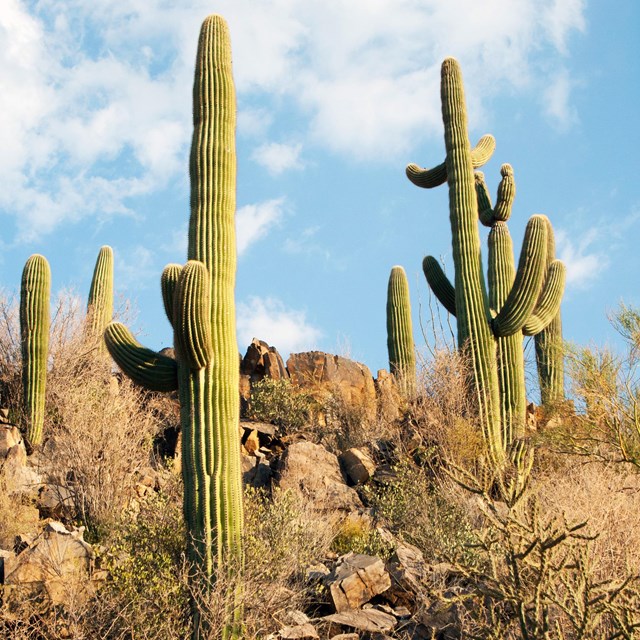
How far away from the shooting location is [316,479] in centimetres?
1252

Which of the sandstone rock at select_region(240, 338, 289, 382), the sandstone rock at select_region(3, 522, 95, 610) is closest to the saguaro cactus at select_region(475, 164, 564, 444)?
the sandstone rock at select_region(240, 338, 289, 382)

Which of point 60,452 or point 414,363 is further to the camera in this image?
point 414,363

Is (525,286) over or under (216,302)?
over

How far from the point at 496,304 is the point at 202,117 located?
6.55 m

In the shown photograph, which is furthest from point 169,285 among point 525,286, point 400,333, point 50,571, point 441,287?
point 400,333

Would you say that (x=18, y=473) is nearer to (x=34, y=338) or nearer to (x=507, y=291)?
(x=34, y=338)

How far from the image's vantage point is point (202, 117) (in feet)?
33.4

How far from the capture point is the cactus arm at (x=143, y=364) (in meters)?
9.17

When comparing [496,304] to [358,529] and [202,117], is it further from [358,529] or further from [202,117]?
[202,117]

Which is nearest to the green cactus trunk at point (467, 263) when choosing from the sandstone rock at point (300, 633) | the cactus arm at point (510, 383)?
the cactus arm at point (510, 383)

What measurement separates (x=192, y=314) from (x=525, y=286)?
689 cm

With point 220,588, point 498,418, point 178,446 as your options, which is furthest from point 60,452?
point 498,418

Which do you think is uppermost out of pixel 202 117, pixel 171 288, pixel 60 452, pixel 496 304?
pixel 202 117

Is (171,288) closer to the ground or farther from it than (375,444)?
farther from it
